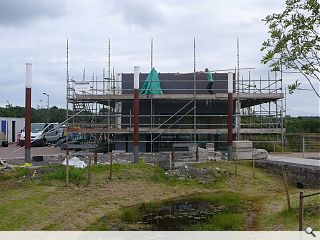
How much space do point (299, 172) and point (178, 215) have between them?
774 cm

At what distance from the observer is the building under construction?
85.9 feet

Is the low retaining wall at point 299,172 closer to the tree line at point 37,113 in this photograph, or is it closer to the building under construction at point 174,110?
the building under construction at point 174,110

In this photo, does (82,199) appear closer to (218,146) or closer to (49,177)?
(49,177)

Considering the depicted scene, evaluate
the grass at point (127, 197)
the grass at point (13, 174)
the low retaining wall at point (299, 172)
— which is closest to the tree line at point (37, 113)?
the low retaining wall at point (299, 172)

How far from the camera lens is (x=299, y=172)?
18.2 meters

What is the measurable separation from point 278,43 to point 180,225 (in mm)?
5525

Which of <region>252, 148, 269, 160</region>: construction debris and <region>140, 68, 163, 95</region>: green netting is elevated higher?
<region>140, 68, 163, 95</region>: green netting

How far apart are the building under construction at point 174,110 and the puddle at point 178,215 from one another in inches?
475

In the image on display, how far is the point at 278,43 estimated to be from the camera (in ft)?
25.9

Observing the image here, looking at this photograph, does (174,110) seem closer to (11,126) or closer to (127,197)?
(127,197)

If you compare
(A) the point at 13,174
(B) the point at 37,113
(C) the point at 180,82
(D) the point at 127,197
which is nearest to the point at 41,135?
(C) the point at 180,82

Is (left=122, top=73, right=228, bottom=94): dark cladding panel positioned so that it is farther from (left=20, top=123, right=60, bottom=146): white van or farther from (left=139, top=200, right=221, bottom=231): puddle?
(left=139, top=200, right=221, bottom=231): puddle

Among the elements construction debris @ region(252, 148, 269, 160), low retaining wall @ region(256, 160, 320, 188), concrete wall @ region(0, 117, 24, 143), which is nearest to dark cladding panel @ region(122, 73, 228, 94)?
construction debris @ region(252, 148, 269, 160)

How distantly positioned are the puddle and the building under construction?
12056 mm
